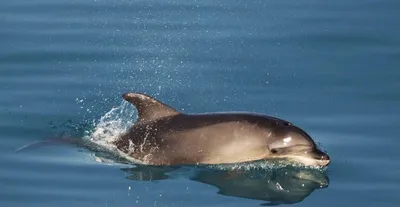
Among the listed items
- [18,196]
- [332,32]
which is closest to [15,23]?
[332,32]

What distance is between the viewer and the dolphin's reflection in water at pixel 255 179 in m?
13.7

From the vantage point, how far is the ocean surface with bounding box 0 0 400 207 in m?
13.8

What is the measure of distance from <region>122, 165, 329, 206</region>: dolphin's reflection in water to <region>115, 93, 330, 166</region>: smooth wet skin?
0.14 m

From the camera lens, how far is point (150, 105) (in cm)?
1448

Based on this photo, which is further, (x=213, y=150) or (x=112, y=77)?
(x=112, y=77)

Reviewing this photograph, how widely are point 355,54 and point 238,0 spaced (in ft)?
11.8

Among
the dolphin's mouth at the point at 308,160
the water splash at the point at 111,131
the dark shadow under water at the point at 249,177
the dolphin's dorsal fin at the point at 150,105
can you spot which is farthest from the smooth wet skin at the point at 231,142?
the water splash at the point at 111,131

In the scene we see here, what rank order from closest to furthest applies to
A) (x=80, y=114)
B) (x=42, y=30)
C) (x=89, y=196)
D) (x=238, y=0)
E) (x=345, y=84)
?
(x=89, y=196) < (x=80, y=114) < (x=345, y=84) < (x=42, y=30) < (x=238, y=0)

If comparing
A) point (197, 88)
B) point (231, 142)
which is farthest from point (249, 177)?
point (197, 88)

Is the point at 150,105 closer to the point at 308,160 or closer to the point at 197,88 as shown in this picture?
the point at 308,160

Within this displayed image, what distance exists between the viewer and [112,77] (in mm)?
17938

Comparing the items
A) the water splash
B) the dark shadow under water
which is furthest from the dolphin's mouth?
the water splash

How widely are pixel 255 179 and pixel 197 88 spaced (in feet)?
12.0

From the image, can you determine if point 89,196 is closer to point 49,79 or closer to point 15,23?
point 49,79
